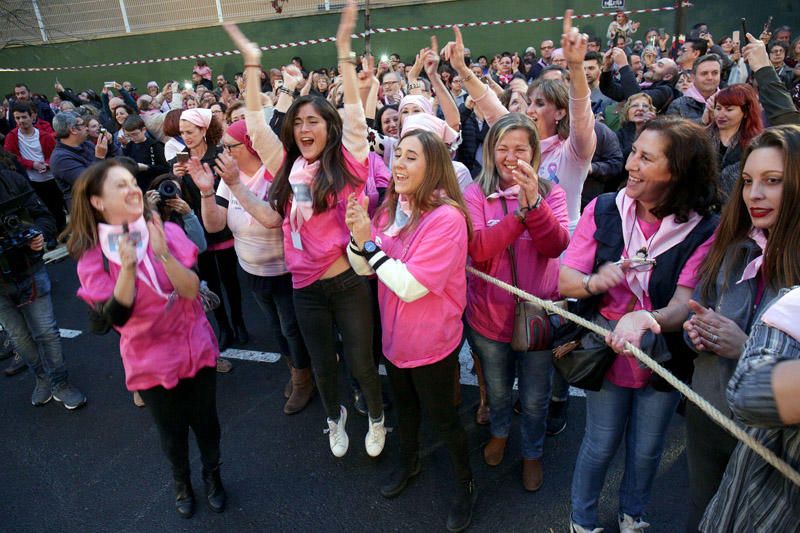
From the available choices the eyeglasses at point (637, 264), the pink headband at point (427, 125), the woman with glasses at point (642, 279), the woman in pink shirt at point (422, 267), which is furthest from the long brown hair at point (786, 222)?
the pink headband at point (427, 125)

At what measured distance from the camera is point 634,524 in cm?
244

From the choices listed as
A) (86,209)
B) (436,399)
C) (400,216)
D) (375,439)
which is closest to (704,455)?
(436,399)

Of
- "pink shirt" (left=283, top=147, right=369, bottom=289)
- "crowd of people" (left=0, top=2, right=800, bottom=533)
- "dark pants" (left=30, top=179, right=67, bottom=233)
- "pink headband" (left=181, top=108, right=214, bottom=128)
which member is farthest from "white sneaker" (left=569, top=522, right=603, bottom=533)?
"dark pants" (left=30, top=179, right=67, bottom=233)

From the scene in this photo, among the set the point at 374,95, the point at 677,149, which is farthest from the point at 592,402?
the point at 374,95

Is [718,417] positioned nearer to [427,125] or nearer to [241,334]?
[427,125]

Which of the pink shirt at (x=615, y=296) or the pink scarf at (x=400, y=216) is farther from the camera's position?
the pink scarf at (x=400, y=216)

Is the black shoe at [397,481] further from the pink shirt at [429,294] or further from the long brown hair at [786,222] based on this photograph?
the long brown hair at [786,222]

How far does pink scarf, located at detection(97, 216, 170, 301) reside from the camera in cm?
226

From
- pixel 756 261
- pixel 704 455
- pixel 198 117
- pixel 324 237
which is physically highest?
pixel 198 117

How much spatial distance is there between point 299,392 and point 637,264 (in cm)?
263

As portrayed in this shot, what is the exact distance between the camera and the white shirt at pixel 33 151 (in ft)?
24.3

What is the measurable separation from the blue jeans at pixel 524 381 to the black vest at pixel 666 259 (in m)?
0.70

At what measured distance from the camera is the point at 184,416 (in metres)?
2.65

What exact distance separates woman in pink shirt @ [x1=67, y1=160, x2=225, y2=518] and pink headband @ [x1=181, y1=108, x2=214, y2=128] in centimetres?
167
